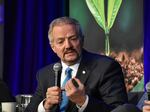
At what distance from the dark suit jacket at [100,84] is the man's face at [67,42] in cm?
11

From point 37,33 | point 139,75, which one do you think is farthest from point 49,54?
point 139,75

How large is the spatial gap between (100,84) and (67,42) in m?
0.33

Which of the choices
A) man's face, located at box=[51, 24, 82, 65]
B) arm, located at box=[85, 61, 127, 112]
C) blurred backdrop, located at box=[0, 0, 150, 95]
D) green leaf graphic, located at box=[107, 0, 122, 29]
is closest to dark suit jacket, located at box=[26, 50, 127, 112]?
arm, located at box=[85, 61, 127, 112]

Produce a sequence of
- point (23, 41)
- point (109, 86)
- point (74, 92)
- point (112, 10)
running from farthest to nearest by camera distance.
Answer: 1. point (23, 41)
2. point (112, 10)
3. point (109, 86)
4. point (74, 92)

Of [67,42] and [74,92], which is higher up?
[67,42]

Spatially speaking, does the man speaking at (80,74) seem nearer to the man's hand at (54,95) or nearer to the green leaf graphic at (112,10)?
the man's hand at (54,95)

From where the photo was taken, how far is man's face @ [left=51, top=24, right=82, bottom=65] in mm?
2383

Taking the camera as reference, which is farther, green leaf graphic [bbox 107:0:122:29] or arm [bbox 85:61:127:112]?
green leaf graphic [bbox 107:0:122:29]

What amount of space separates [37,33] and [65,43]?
3.55 m

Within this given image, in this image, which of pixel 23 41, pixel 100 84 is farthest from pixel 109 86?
pixel 23 41

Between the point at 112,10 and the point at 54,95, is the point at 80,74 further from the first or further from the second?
the point at 112,10

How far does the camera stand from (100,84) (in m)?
2.38

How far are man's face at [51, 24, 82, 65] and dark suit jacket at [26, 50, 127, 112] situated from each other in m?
0.11

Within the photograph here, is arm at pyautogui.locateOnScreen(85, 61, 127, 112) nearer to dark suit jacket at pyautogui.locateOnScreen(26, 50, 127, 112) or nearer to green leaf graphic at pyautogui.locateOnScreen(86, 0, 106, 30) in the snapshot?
dark suit jacket at pyautogui.locateOnScreen(26, 50, 127, 112)
